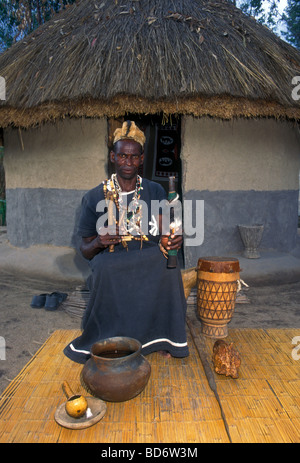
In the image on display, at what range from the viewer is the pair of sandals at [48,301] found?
3930 millimetres

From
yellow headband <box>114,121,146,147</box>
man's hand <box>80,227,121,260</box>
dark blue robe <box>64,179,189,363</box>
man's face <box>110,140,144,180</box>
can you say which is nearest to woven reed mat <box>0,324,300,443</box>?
dark blue robe <box>64,179,189,363</box>

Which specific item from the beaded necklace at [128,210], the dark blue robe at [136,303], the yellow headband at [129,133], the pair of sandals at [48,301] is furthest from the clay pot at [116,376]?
the pair of sandals at [48,301]

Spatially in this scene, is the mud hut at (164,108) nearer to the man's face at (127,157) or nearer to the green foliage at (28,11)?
the man's face at (127,157)

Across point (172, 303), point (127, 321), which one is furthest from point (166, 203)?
point (127, 321)

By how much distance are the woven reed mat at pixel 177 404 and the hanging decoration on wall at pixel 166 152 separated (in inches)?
220

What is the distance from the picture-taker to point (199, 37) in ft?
15.2

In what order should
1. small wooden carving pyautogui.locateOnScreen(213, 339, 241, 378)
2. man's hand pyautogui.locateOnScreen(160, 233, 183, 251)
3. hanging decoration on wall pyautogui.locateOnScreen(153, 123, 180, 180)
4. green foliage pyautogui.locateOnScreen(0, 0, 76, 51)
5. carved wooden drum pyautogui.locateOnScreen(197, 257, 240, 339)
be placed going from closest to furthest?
small wooden carving pyautogui.locateOnScreen(213, 339, 241, 378) → man's hand pyautogui.locateOnScreen(160, 233, 183, 251) → carved wooden drum pyautogui.locateOnScreen(197, 257, 240, 339) → hanging decoration on wall pyautogui.locateOnScreen(153, 123, 180, 180) → green foliage pyautogui.locateOnScreen(0, 0, 76, 51)

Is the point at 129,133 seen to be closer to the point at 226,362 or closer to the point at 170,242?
the point at 170,242

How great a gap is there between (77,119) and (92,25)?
54.0 inches

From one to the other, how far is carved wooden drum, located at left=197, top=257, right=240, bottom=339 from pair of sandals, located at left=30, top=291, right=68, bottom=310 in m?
1.76

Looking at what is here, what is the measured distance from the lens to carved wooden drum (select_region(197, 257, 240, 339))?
9.42ft

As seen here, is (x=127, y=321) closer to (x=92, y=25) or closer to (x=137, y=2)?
(x=92, y=25)

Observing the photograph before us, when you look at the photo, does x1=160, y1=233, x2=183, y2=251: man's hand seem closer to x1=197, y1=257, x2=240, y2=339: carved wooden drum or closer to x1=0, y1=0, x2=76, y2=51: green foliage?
x1=197, y1=257, x2=240, y2=339: carved wooden drum
